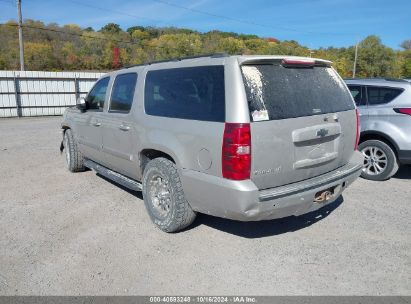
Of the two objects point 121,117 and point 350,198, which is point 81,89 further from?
point 350,198

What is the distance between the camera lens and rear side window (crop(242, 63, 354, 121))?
299 cm

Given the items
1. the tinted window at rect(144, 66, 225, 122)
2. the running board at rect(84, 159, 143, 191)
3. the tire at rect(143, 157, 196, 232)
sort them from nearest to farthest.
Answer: the tinted window at rect(144, 66, 225, 122), the tire at rect(143, 157, 196, 232), the running board at rect(84, 159, 143, 191)

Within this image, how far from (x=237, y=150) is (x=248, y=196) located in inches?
15.9

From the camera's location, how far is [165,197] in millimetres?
3859

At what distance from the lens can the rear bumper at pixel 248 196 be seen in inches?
114

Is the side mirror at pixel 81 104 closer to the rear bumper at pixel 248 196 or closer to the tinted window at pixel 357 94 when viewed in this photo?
the rear bumper at pixel 248 196

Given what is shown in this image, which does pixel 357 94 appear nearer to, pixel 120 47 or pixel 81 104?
pixel 81 104

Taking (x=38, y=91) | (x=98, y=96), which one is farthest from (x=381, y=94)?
(x=38, y=91)

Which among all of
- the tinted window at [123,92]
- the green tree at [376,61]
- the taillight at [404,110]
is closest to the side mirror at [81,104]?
the tinted window at [123,92]

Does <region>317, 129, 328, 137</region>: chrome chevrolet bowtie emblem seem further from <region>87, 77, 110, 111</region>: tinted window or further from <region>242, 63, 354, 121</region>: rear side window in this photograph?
<region>87, 77, 110, 111</region>: tinted window

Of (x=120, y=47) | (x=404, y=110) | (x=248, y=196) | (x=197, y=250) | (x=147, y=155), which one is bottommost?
(x=197, y=250)

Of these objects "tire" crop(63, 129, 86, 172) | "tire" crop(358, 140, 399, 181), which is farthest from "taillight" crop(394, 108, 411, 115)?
"tire" crop(63, 129, 86, 172)

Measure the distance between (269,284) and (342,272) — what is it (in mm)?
711

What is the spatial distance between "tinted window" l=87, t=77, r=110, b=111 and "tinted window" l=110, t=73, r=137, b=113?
0.37 metres
